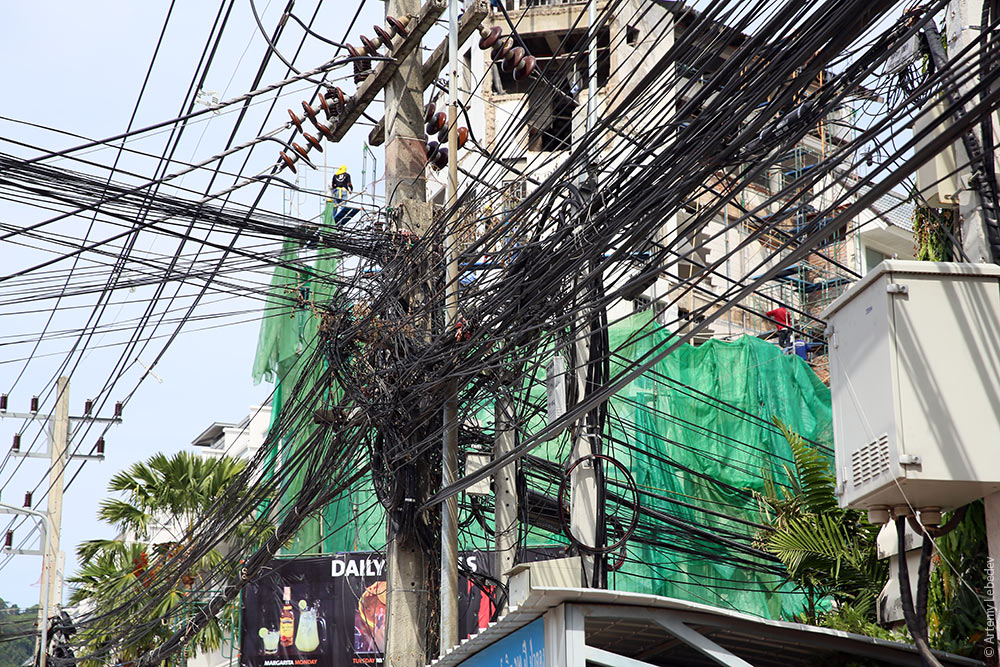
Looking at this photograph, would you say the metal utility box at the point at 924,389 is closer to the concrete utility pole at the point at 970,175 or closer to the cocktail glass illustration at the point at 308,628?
the concrete utility pole at the point at 970,175

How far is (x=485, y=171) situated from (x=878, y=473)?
423cm

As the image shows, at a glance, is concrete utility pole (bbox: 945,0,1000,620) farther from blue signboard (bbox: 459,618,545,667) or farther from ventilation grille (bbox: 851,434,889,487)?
blue signboard (bbox: 459,618,545,667)

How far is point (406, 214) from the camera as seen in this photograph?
10.0m

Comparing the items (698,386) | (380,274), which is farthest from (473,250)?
(698,386)

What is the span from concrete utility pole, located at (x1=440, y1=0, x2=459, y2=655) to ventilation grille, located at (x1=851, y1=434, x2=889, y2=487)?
11.4ft

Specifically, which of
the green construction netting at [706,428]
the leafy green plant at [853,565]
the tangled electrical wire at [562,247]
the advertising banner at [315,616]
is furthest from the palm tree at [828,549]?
the advertising banner at [315,616]

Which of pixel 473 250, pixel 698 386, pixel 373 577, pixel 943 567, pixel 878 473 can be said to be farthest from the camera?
pixel 698 386

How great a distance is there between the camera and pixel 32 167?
9.34 meters

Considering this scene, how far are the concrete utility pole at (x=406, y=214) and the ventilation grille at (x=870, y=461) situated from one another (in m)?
4.43

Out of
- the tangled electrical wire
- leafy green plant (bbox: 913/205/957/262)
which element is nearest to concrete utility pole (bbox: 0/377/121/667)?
the tangled electrical wire

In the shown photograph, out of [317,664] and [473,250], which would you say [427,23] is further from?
[317,664]

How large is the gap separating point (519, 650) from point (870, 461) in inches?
90.9

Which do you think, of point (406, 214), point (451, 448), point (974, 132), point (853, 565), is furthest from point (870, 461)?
point (406, 214)

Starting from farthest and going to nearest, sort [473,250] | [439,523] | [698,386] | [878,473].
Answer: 1. [698,386]
2. [439,523]
3. [473,250]
4. [878,473]
